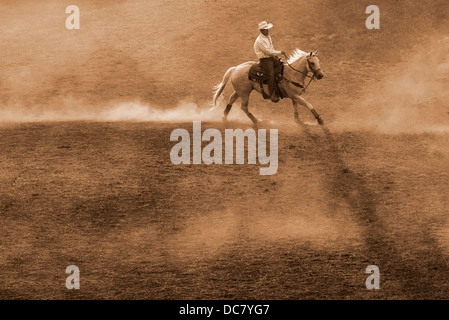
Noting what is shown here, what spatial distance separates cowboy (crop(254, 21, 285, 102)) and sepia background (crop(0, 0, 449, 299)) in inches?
54.1

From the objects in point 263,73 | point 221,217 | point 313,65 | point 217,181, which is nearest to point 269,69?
point 263,73

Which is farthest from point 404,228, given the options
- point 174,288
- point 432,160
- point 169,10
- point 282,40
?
point 169,10

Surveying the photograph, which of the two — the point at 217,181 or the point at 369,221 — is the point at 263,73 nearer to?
the point at 217,181

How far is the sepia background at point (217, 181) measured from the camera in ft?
66.5

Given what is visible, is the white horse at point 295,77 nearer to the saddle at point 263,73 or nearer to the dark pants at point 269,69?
the saddle at point 263,73

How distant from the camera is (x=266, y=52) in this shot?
26781 millimetres

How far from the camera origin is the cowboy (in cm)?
2672

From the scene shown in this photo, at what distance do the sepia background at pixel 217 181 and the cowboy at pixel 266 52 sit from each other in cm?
137

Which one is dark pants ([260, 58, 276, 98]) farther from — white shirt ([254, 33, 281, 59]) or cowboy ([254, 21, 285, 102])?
white shirt ([254, 33, 281, 59])

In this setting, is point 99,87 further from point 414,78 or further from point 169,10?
point 414,78

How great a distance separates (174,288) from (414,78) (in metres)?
18.8

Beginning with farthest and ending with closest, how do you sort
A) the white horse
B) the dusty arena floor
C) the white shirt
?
the white horse < the white shirt < the dusty arena floor

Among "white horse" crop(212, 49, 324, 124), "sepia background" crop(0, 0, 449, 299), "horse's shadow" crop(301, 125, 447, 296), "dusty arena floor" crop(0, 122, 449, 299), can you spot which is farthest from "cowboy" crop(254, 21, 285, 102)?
"horse's shadow" crop(301, 125, 447, 296)

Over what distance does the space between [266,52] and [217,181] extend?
4.91 m
